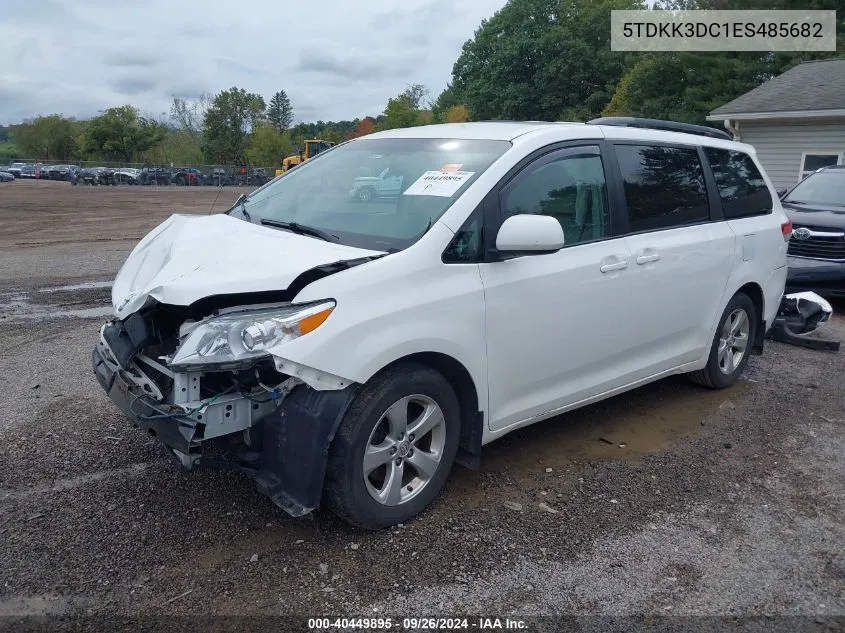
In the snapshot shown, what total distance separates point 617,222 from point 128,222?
1787cm

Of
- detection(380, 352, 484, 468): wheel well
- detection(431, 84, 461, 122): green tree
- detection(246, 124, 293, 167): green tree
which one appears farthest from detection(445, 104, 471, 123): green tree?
detection(380, 352, 484, 468): wheel well

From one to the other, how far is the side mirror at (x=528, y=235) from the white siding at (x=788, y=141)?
1702 centimetres

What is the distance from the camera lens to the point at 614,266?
4047 millimetres

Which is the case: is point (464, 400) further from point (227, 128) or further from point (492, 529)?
point (227, 128)

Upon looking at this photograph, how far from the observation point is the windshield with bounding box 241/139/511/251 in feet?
11.5

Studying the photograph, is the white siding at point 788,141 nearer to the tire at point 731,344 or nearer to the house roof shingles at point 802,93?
the house roof shingles at point 802,93

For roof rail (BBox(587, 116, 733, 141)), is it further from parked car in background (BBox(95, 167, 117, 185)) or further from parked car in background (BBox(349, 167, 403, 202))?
parked car in background (BBox(95, 167, 117, 185))

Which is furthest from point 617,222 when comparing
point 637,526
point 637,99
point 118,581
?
point 637,99

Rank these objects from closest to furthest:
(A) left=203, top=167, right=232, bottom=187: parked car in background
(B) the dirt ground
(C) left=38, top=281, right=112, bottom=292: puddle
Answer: (B) the dirt ground, (C) left=38, top=281, right=112, bottom=292: puddle, (A) left=203, top=167, right=232, bottom=187: parked car in background

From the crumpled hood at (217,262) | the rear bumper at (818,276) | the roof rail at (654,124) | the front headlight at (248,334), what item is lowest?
the rear bumper at (818,276)

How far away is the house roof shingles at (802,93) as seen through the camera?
17359 mm

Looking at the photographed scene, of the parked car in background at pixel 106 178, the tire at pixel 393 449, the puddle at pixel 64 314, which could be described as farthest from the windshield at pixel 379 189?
the parked car in background at pixel 106 178

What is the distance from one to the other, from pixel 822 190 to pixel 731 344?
5696mm

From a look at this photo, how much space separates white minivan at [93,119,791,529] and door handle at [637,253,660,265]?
2cm
